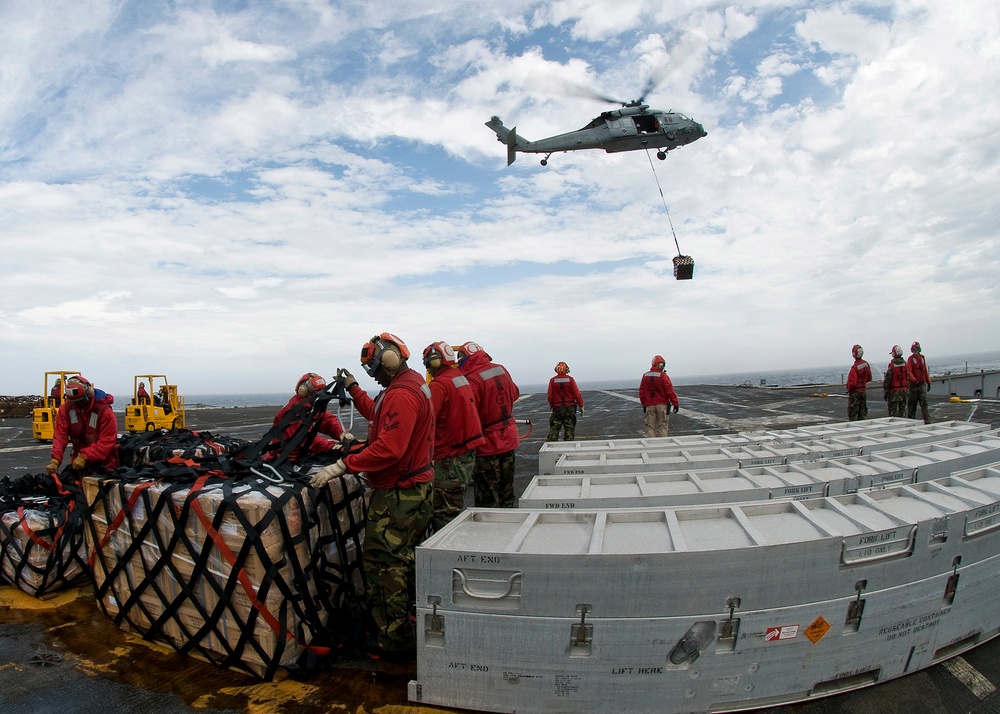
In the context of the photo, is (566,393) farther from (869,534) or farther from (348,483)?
(869,534)

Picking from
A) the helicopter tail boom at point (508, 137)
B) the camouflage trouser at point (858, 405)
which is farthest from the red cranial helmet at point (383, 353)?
the helicopter tail boom at point (508, 137)

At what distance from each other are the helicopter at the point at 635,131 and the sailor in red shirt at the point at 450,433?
609 inches

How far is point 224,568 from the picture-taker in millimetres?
3033

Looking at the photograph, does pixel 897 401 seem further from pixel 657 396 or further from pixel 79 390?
pixel 79 390

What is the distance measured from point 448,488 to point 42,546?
11.1ft

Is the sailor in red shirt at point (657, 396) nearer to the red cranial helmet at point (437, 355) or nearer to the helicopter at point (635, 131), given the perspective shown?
the red cranial helmet at point (437, 355)

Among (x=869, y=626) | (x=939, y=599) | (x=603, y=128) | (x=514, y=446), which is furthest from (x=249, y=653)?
(x=603, y=128)

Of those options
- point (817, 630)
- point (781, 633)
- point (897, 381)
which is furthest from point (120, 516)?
Result: point (897, 381)

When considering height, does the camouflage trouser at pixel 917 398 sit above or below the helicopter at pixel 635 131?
below

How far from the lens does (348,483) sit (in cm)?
367

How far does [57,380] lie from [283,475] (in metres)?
18.7

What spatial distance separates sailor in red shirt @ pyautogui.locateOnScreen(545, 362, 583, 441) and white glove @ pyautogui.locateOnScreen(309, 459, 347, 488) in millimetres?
6285

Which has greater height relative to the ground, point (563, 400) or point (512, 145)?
point (512, 145)

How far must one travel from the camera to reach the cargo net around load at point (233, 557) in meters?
2.97
